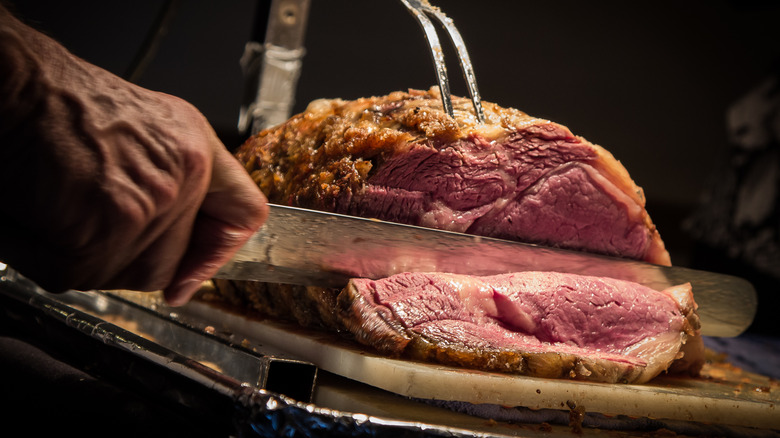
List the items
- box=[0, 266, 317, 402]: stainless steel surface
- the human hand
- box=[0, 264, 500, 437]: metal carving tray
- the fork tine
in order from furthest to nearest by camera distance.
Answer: the fork tine
box=[0, 266, 317, 402]: stainless steel surface
box=[0, 264, 500, 437]: metal carving tray
the human hand

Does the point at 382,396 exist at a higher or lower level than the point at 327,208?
lower

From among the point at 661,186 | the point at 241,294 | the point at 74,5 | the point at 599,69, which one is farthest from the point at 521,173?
the point at 661,186

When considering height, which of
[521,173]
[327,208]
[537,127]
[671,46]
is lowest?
[327,208]

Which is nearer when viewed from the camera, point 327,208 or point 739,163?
point 327,208

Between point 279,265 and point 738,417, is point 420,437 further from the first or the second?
point 738,417

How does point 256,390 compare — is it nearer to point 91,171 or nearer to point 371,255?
point 91,171

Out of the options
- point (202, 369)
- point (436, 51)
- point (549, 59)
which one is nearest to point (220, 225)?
point (202, 369)

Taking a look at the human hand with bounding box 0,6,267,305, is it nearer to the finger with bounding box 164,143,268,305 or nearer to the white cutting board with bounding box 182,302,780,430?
the finger with bounding box 164,143,268,305

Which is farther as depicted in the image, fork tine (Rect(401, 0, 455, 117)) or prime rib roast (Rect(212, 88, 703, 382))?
fork tine (Rect(401, 0, 455, 117))

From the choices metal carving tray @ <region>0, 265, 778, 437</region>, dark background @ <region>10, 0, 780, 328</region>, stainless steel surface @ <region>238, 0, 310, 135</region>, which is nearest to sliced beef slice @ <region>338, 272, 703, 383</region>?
metal carving tray @ <region>0, 265, 778, 437</region>
